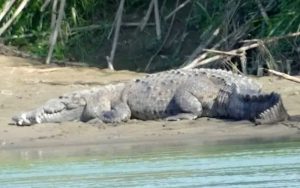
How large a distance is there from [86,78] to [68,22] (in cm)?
198

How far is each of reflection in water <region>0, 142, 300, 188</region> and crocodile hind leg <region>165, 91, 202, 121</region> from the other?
2.02m

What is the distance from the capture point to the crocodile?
1274 centimetres

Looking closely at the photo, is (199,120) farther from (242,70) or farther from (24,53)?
(24,53)

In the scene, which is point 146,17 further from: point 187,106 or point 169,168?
point 169,168

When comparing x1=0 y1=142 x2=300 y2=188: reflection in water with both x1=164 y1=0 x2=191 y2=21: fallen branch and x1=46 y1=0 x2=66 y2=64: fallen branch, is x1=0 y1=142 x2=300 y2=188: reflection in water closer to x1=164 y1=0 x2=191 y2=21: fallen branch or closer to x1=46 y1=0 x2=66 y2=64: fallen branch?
x1=46 y1=0 x2=66 y2=64: fallen branch

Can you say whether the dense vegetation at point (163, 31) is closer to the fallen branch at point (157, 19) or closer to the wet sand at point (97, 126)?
the fallen branch at point (157, 19)

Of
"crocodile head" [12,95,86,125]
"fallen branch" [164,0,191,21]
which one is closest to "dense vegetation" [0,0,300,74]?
"fallen branch" [164,0,191,21]

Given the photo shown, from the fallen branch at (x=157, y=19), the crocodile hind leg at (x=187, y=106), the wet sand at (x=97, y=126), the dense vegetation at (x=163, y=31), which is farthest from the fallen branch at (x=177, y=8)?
the crocodile hind leg at (x=187, y=106)

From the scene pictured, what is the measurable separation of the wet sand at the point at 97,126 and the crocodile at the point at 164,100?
171 millimetres

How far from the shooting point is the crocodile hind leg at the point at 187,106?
12766 millimetres

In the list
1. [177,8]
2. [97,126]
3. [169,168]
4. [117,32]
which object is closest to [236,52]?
[177,8]

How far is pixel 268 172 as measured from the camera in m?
8.70

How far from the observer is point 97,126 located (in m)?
12.8

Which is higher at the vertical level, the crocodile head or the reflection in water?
the reflection in water
